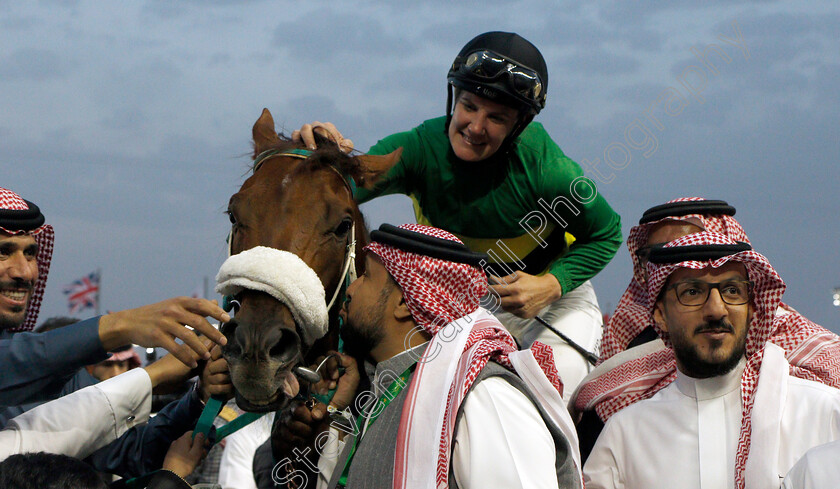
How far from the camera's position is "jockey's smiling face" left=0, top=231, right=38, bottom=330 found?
379cm

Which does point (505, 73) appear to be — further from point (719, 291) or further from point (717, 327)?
point (717, 327)

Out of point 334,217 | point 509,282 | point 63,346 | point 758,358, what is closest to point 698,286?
point 758,358

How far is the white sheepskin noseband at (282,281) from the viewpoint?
339cm

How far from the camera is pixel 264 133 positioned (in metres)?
4.55

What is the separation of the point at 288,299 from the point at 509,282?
1.45 metres

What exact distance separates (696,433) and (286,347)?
1726mm

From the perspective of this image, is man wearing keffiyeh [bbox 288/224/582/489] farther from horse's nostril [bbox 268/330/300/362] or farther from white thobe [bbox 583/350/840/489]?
white thobe [bbox 583/350/840/489]

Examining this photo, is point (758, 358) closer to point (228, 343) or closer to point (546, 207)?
point (546, 207)

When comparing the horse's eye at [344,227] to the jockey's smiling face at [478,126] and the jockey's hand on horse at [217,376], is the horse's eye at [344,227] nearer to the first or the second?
the jockey's hand on horse at [217,376]

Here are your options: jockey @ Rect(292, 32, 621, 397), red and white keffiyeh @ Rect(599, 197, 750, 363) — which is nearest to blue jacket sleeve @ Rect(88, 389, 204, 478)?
jockey @ Rect(292, 32, 621, 397)

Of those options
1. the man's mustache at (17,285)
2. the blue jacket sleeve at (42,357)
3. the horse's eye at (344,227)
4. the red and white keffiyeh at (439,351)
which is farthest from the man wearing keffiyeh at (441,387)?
the man's mustache at (17,285)

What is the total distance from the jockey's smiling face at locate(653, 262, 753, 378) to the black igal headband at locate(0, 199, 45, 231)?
2.79 meters

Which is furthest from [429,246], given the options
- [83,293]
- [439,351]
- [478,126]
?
[83,293]

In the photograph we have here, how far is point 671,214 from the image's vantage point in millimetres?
4703
